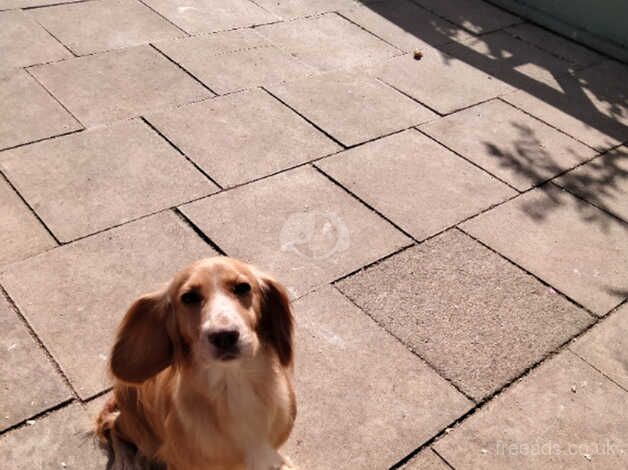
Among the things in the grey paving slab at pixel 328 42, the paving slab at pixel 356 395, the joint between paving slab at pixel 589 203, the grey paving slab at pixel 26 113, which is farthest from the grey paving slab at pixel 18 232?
the joint between paving slab at pixel 589 203

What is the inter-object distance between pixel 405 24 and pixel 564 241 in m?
4.49

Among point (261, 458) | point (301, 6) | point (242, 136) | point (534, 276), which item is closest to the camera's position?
point (261, 458)

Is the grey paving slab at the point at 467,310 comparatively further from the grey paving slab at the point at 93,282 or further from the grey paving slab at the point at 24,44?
the grey paving slab at the point at 24,44

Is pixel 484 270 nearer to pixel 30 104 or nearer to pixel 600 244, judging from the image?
pixel 600 244

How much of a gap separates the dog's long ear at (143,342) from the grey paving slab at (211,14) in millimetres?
5738

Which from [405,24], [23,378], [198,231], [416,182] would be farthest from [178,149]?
[405,24]

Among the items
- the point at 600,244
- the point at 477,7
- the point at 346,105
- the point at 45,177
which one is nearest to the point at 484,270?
the point at 600,244

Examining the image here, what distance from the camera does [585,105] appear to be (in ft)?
25.7

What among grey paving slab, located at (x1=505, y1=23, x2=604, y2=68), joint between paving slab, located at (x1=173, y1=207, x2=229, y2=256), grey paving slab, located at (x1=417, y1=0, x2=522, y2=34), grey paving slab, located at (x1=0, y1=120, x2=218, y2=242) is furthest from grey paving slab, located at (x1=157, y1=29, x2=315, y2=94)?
grey paving slab, located at (x1=505, y1=23, x2=604, y2=68)

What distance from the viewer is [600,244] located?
18.9 feet

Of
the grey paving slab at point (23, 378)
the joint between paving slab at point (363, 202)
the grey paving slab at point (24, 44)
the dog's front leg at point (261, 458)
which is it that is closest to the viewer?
the dog's front leg at point (261, 458)

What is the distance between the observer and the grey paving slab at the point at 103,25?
294 inches

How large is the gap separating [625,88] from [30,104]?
6.95 meters

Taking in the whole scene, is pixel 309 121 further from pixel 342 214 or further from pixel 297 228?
pixel 297 228
